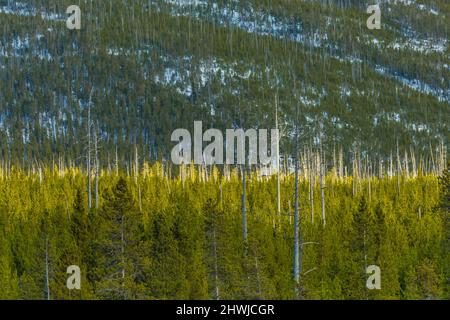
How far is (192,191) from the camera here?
8488 centimetres

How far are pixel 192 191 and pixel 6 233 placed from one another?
31.8 meters

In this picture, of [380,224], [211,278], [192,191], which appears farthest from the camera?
[192,191]

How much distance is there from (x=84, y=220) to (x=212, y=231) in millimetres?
9476

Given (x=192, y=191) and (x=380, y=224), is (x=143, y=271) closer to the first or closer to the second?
(x=380, y=224)

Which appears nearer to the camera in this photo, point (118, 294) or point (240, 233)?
point (118, 294)

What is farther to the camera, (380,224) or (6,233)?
(6,233)

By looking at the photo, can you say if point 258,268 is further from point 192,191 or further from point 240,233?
point 192,191

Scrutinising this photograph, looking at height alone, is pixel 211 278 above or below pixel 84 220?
below
